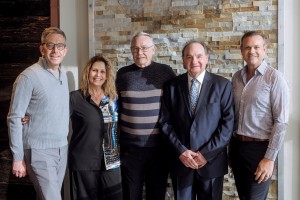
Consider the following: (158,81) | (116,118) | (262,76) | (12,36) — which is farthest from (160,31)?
(12,36)

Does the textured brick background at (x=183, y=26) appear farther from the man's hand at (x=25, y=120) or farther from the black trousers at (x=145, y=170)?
the man's hand at (x=25, y=120)

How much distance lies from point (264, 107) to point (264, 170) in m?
0.36

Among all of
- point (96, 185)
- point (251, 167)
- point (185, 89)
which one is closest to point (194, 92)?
point (185, 89)

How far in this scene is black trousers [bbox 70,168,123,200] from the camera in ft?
7.66

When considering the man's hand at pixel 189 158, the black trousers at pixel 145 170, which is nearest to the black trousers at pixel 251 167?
the man's hand at pixel 189 158

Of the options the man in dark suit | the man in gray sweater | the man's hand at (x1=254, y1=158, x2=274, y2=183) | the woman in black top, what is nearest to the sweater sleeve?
the man in gray sweater

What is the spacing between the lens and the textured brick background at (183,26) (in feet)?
8.23

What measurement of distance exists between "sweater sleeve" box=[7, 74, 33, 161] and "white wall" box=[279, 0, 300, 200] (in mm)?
1767

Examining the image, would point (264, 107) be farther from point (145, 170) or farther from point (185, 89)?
point (145, 170)

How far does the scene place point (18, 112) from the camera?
2.06 meters

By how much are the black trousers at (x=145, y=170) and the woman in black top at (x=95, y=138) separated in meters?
0.06

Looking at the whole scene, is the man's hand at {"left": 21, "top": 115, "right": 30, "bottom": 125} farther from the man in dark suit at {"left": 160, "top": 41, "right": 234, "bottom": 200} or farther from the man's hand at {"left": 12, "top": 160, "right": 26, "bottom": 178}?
the man in dark suit at {"left": 160, "top": 41, "right": 234, "bottom": 200}

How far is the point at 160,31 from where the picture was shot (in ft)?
8.90

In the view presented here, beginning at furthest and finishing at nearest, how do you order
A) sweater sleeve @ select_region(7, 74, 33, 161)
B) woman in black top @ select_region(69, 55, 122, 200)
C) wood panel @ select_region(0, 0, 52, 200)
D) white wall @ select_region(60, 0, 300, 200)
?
wood panel @ select_region(0, 0, 52, 200)
white wall @ select_region(60, 0, 300, 200)
woman in black top @ select_region(69, 55, 122, 200)
sweater sleeve @ select_region(7, 74, 33, 161)
